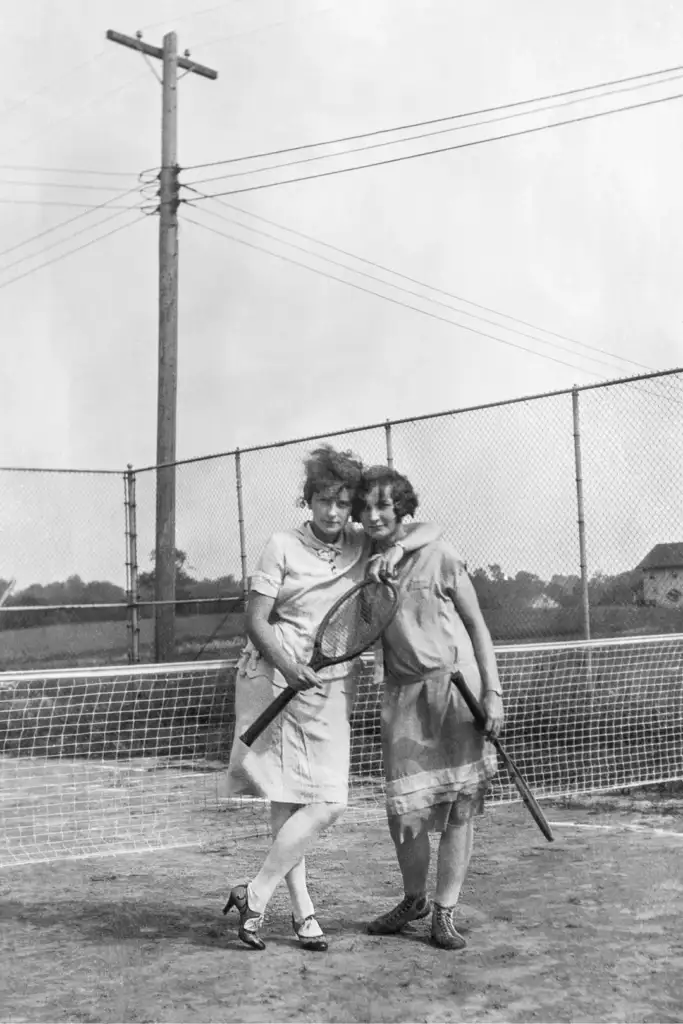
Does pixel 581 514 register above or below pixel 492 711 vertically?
above

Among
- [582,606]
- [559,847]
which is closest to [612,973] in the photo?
[559,847]

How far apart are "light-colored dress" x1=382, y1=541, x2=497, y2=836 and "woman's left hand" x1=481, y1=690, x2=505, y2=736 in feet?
0.16

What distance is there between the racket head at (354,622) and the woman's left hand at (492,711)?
48 cm

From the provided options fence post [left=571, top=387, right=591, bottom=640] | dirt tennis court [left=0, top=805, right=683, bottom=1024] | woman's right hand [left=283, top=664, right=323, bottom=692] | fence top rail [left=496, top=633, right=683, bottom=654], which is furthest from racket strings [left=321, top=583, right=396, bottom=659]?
fence post [left=571, top=387, right=591, bottom=640]

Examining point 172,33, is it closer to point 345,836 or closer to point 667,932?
point 345,836

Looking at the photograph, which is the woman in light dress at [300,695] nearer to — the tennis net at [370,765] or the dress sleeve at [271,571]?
the dress sleeve at [271,571]

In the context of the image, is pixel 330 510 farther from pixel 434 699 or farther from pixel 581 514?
pixel 581 514

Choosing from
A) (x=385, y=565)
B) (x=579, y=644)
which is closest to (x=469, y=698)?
(x=385, y=565)

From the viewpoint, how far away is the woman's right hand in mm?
4688

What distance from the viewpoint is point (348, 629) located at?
4973 millimetres

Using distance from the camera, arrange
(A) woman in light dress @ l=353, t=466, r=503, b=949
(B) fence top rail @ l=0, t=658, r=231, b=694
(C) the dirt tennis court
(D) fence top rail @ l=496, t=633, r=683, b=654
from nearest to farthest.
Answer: (C) the dirt tennis court → (A) woman in light dress @ l=353, t=466, r=503, b=949 → (B) fence top rail @ l=0, t=658, r=231, b=694 → (D) fence top rail @ l=496, t=633, r=683, b=654

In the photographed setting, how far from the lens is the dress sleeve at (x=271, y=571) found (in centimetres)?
487

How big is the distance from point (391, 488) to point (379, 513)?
10cm

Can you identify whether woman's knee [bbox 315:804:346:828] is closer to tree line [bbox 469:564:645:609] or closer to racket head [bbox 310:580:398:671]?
racket head [bbox 310:580:398:671]
